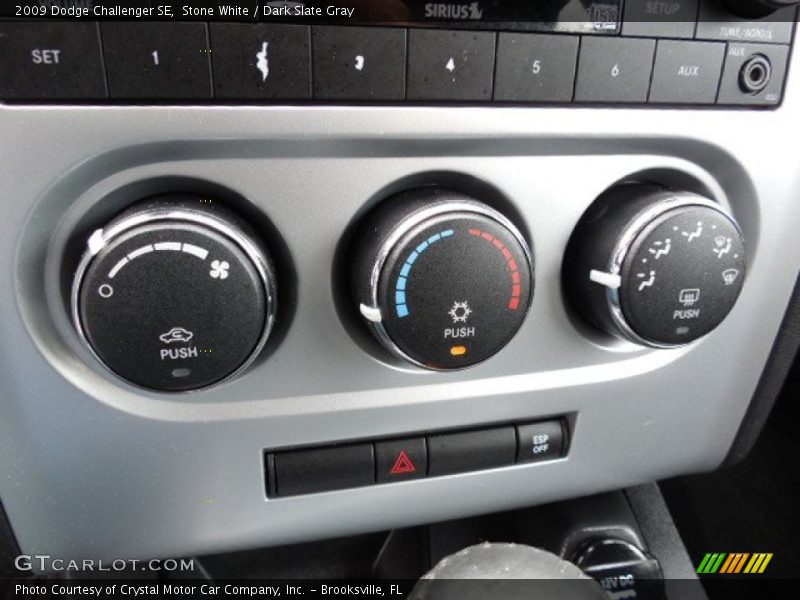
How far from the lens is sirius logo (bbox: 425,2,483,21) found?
364mm

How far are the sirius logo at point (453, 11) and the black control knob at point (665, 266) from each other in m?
0.16

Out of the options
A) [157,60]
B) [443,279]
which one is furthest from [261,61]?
[443,279]

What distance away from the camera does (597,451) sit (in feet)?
1.68

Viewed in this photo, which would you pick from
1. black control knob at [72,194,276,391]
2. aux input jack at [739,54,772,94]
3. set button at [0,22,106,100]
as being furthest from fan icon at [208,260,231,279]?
aux input jack at [739,54,772,94]

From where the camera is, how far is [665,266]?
1.35 feet

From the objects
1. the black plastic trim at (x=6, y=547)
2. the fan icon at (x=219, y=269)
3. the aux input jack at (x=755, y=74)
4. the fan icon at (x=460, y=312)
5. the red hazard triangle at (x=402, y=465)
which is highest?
the aux input jack at (x=755, y=74)

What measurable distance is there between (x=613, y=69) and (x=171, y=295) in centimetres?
30

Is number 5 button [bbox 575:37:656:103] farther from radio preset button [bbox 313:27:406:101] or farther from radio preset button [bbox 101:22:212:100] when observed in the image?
radio preset button [bbox 101:22:212:100]

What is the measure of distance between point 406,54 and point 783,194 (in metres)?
0.31

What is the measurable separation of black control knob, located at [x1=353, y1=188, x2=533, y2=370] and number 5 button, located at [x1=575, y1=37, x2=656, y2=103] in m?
0.10

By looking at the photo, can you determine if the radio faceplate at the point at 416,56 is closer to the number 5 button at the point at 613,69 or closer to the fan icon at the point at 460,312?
the number 5 button at the point at 613,69

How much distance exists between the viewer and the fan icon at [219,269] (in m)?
0.35

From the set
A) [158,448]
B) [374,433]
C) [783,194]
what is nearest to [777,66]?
[783,194]

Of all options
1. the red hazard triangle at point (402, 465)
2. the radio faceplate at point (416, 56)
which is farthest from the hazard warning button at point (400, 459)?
the radio faceplate at point (416, 56)
